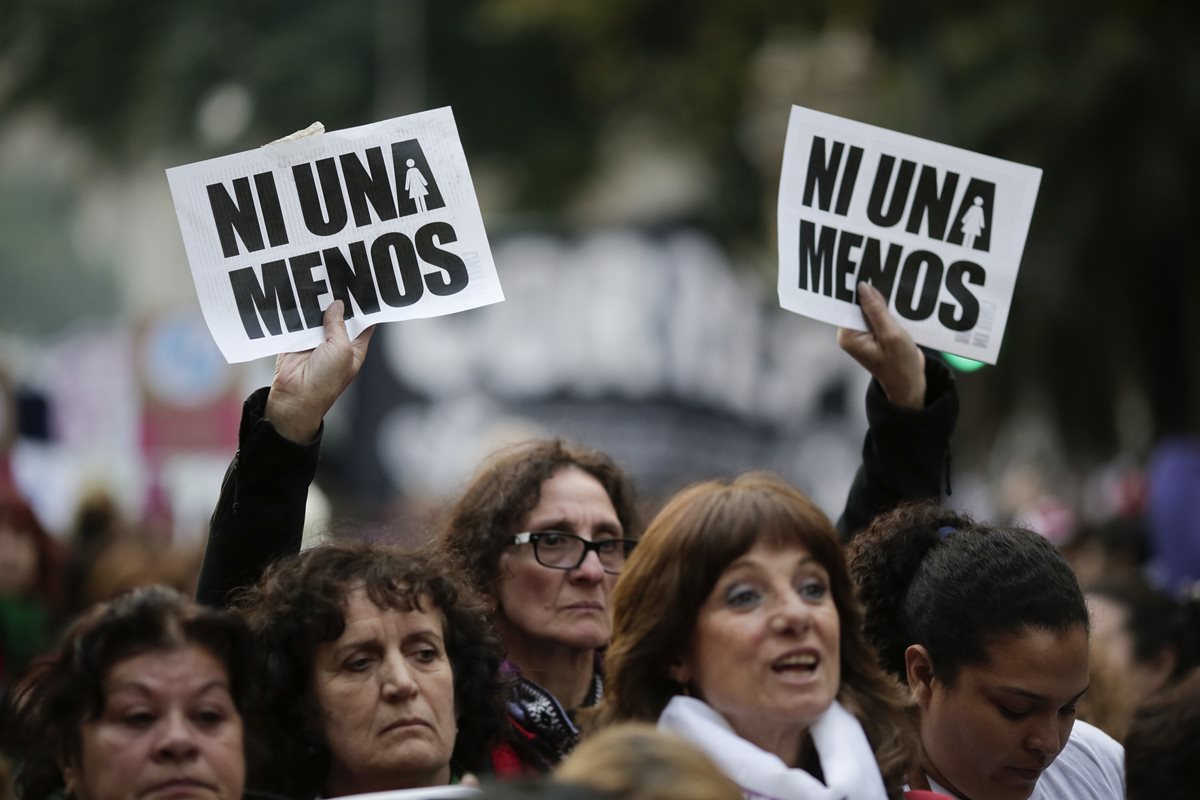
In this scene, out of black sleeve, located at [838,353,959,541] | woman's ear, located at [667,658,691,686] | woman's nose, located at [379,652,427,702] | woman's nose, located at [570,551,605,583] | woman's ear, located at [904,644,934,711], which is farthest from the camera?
black sleeve, located at [838,353,959,541]

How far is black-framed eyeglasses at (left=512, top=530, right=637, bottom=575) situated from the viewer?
165 inches

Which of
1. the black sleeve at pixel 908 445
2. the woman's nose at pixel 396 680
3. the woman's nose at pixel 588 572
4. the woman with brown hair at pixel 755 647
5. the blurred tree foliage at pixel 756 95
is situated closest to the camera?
the woman with brown hair at pixel 755 647

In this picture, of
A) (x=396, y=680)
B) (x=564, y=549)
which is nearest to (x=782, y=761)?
(x=396, y=680)

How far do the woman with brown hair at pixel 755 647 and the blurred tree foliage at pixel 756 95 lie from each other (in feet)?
34.4

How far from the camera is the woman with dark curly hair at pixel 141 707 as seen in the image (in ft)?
9.88

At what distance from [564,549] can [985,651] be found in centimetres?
103

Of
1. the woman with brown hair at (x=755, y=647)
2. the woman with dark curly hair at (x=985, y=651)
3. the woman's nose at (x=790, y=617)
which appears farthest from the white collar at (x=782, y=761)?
the woman with dark curly hair at (x=985, y=651)

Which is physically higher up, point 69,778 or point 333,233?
point 333,233

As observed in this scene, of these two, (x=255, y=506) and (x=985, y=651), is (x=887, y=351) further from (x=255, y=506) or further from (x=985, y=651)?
(x=255, y=506)

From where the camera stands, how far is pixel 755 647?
10.5 feet

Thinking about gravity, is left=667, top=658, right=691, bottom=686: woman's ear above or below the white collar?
above

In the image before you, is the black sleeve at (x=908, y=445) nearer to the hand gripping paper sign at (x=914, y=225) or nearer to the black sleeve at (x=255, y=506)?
the hand gripping paper sign at (x=914, y=225)

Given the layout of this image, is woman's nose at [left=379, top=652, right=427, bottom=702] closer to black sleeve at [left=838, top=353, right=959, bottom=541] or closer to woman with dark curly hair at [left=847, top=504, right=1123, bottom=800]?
woman with dark curly hair at [left=847, top=504, right=1123, bottom=800]

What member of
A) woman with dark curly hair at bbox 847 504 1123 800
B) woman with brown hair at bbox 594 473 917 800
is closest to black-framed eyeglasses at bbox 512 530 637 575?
woman with dark curly hair at bbox 847 504 1123 800
